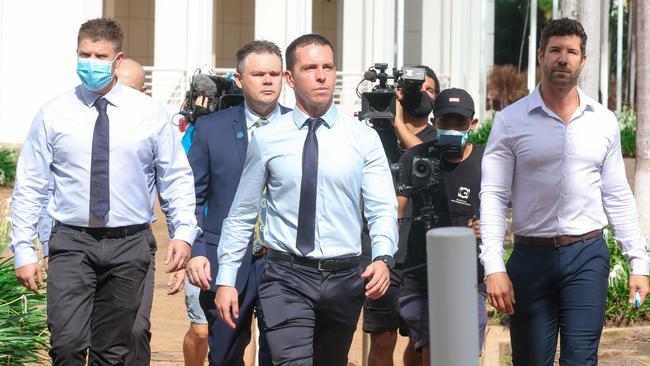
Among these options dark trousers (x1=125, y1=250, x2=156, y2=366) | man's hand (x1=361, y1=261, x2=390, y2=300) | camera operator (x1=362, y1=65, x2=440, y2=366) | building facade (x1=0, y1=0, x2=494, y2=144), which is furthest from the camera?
building facade (x1=0, y1=0, x2=494, y2=144)

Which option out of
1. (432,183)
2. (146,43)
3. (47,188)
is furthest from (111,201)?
(146,43)

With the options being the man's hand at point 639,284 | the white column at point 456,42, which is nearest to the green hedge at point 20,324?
the man's hand at point 639,284

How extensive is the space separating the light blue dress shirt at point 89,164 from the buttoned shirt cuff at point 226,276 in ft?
2.16

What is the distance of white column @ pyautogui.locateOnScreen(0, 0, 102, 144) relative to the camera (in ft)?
78.7

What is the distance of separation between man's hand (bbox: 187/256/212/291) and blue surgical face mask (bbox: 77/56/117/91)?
0.98 metres

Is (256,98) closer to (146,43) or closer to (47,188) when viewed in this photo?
(47,188)

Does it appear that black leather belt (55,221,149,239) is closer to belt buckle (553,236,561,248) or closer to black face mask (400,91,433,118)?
belt buckle (553,236,561,248)

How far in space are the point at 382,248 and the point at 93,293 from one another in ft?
5.08

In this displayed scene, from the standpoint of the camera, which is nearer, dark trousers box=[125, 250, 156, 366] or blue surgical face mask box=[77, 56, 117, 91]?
blue surgical face mask box=[77, 56, 117, 91]

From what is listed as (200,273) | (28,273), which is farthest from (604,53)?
(28,273)

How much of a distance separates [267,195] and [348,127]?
48cm

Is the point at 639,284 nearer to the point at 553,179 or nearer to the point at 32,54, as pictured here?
the point at 553,179

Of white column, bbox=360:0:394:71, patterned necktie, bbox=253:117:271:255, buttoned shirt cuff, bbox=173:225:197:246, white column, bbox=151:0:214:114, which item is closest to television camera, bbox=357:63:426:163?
patterned necktie, bbox=253:117:271:255

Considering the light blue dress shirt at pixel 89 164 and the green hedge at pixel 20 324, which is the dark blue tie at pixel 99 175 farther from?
the green hedge at pixel 20 324
